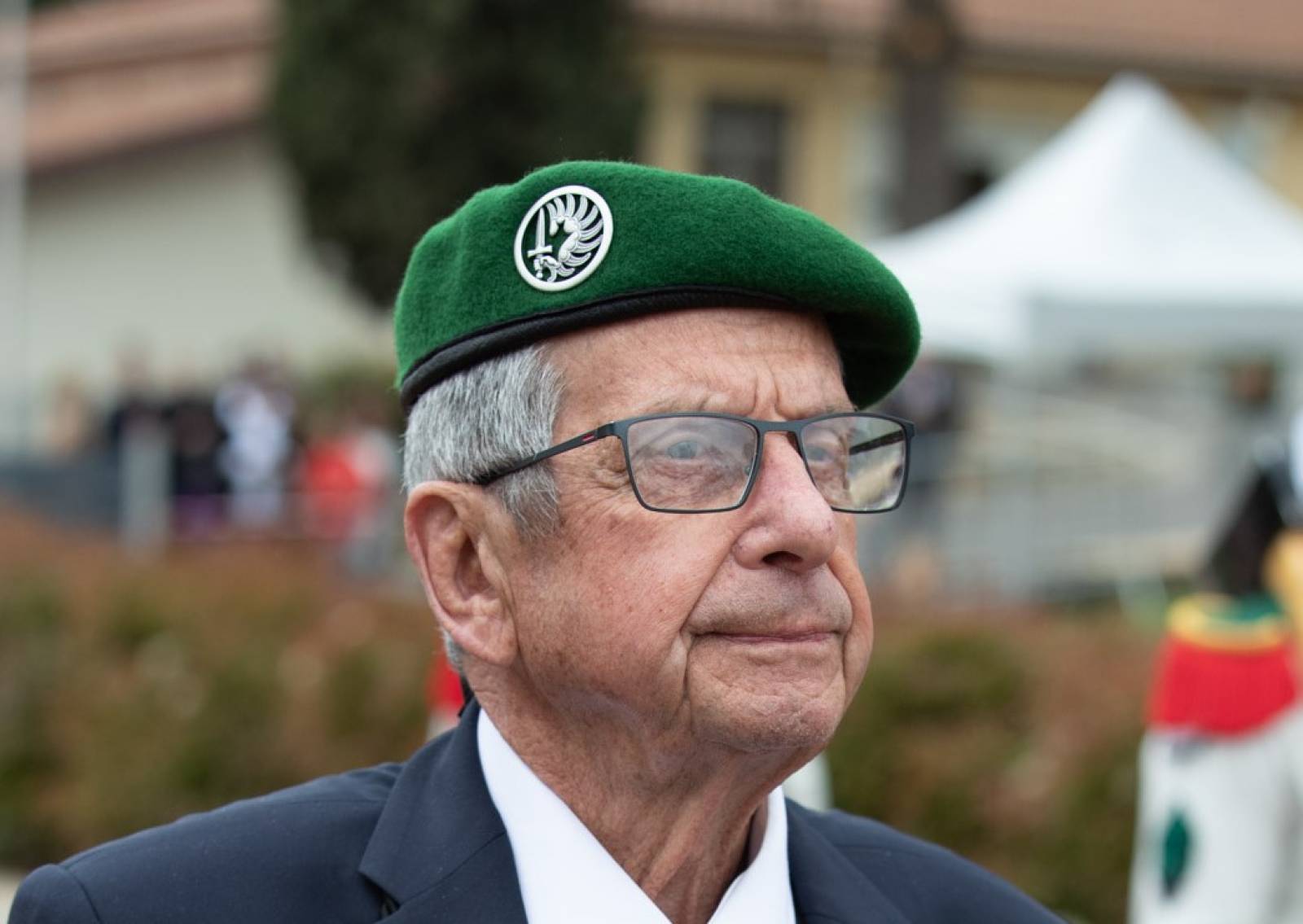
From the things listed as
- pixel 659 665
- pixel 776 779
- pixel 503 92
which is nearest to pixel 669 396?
pixel 659 665

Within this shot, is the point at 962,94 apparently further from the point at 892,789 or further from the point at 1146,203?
the point at 892,789

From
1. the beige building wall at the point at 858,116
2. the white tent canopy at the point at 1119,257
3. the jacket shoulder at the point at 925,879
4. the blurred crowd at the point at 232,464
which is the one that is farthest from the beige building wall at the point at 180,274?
the jacket shoulder at the point at 925,879

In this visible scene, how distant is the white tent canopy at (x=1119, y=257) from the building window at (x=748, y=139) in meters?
10.4

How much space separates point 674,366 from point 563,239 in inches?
7.2

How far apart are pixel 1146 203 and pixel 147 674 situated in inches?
228

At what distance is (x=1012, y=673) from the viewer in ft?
23.1

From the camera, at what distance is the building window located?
69.4 feet

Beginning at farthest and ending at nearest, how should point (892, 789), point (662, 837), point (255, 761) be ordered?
point (255, 761) < point (892, 789) < point (662, 837)

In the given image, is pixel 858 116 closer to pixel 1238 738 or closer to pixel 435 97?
pixel 435 97

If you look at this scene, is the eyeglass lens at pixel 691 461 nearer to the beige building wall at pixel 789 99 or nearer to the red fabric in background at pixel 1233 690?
the red fabric in background at pixel 1233 690

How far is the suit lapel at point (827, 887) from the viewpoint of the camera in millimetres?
2148

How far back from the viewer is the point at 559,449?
6.65 feet

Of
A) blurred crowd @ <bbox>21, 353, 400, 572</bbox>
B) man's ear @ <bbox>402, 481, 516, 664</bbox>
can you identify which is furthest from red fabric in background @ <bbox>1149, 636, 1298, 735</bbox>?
blurred crowd @ <bbox>21, 353, 400, 572</bbox>

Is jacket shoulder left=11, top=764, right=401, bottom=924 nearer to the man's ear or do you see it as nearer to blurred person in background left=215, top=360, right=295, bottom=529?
the man's ear
